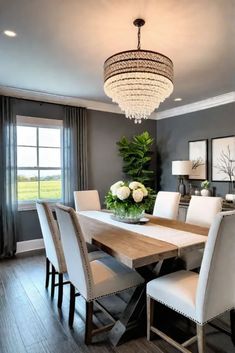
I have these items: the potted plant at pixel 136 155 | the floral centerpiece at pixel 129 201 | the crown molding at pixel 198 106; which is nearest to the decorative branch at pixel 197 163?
the potted plant at pixel 136 155

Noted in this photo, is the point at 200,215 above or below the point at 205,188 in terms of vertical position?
below

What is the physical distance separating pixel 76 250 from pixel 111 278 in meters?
0.38

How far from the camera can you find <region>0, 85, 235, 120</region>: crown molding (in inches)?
163

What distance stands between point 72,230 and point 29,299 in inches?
53.4

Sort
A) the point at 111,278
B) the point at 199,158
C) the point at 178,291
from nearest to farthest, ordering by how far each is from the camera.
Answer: the point at 178,291
the point at 111,278
the point at 199,158

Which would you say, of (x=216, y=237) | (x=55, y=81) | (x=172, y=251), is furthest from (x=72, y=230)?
(x=55, y=81)

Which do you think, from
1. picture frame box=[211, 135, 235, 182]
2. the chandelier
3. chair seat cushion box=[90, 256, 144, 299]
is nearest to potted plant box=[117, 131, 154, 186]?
picture frame box=[211, 135, 235, 182]

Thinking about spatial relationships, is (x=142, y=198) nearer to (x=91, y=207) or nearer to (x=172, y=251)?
(x=172, y=251)

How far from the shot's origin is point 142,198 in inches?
104

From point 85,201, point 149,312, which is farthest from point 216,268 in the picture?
point 85,201

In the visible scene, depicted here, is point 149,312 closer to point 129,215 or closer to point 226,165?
point 129,215

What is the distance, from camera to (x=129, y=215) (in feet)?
9.09

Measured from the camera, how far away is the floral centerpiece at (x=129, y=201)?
2.59 metres

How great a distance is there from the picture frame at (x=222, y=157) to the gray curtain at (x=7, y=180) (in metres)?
3.47
